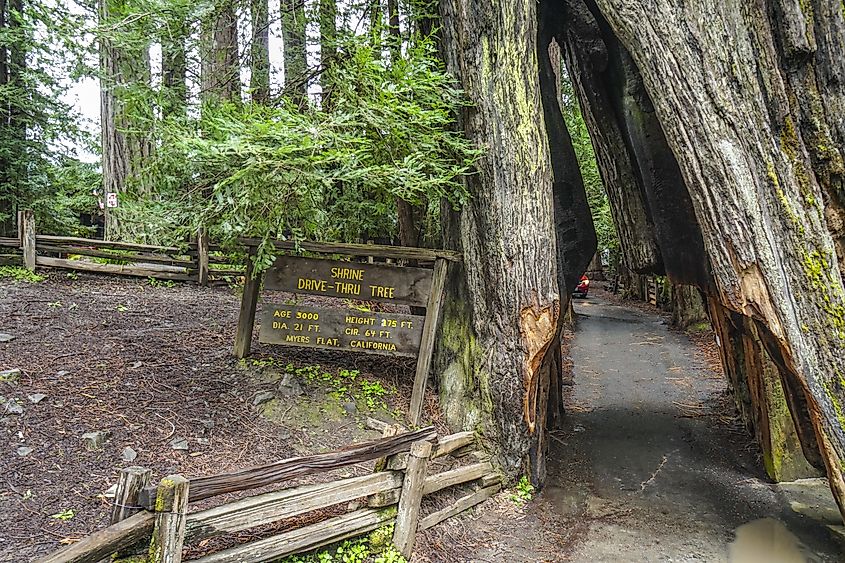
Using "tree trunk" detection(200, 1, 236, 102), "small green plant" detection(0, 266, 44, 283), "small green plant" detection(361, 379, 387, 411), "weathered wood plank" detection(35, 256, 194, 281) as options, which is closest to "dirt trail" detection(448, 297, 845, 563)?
"small green plant" detection(361, 379, 387, 411)

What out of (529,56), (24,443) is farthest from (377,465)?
(529,56)

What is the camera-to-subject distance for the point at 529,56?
6.22 metres

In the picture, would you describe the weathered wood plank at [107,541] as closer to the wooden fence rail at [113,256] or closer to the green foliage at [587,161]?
the wooden fence rail at [113,256]

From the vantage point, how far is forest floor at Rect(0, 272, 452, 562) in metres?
4.16

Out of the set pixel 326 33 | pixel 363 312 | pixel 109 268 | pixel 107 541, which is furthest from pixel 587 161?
pixel 107 541

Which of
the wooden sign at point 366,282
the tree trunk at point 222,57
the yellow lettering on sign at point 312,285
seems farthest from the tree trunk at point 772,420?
the tree trunk at point 222,57

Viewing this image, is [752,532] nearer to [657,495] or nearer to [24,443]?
[657,495]

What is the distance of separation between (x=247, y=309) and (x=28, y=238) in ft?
22.6

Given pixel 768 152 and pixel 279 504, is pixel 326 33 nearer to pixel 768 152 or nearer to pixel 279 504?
pixel 768 152

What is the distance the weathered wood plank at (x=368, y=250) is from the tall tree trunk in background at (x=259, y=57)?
177cm

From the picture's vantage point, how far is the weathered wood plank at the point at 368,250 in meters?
6.29

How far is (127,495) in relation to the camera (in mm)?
3092

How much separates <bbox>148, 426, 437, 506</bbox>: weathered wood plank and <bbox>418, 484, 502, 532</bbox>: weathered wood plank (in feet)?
2.59

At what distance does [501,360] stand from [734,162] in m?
3.02
